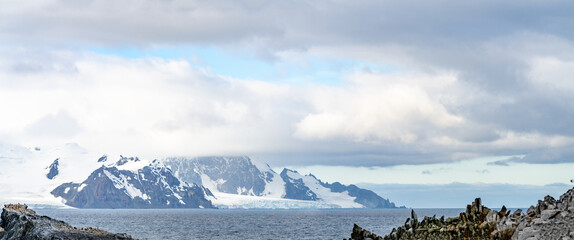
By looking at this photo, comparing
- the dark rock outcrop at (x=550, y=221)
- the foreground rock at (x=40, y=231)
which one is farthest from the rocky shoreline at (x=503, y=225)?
the foreground rock at (x=40, y=231)

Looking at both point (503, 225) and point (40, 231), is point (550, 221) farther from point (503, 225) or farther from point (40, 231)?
point (40, 231)

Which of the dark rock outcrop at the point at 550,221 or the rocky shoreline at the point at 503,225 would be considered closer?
the dark rock outcrop at the point at 550,221

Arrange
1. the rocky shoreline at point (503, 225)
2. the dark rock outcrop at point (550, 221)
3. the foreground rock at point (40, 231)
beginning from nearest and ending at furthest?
1. the dark rock outcrop at point (550, 221)
2. the rocky shoreline at point (503, 225)
3. the foreground rock at point (40, 231)

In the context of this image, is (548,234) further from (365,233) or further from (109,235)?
(109,235)

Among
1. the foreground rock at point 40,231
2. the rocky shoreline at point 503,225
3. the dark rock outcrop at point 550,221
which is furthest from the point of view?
the foreground rock at point 40,231

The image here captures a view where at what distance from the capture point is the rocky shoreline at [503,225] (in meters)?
21.7

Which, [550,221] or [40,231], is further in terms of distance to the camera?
[40,231]

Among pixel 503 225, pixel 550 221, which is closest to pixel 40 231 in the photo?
pixel 503 225

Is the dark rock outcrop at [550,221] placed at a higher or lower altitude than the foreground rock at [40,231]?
higher

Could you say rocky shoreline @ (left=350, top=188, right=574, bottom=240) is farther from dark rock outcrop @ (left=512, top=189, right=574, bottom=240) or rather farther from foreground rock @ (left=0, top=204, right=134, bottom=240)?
foreground rock @ (left=0, top=204, right=134, bottom=240)

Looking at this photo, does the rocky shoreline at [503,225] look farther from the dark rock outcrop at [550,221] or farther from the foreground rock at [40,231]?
the foreground rock at [40,231]

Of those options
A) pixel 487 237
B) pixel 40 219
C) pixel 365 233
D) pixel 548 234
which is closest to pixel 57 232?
pixel 40 219

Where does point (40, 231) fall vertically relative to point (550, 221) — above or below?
below

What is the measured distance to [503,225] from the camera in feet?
82.9
